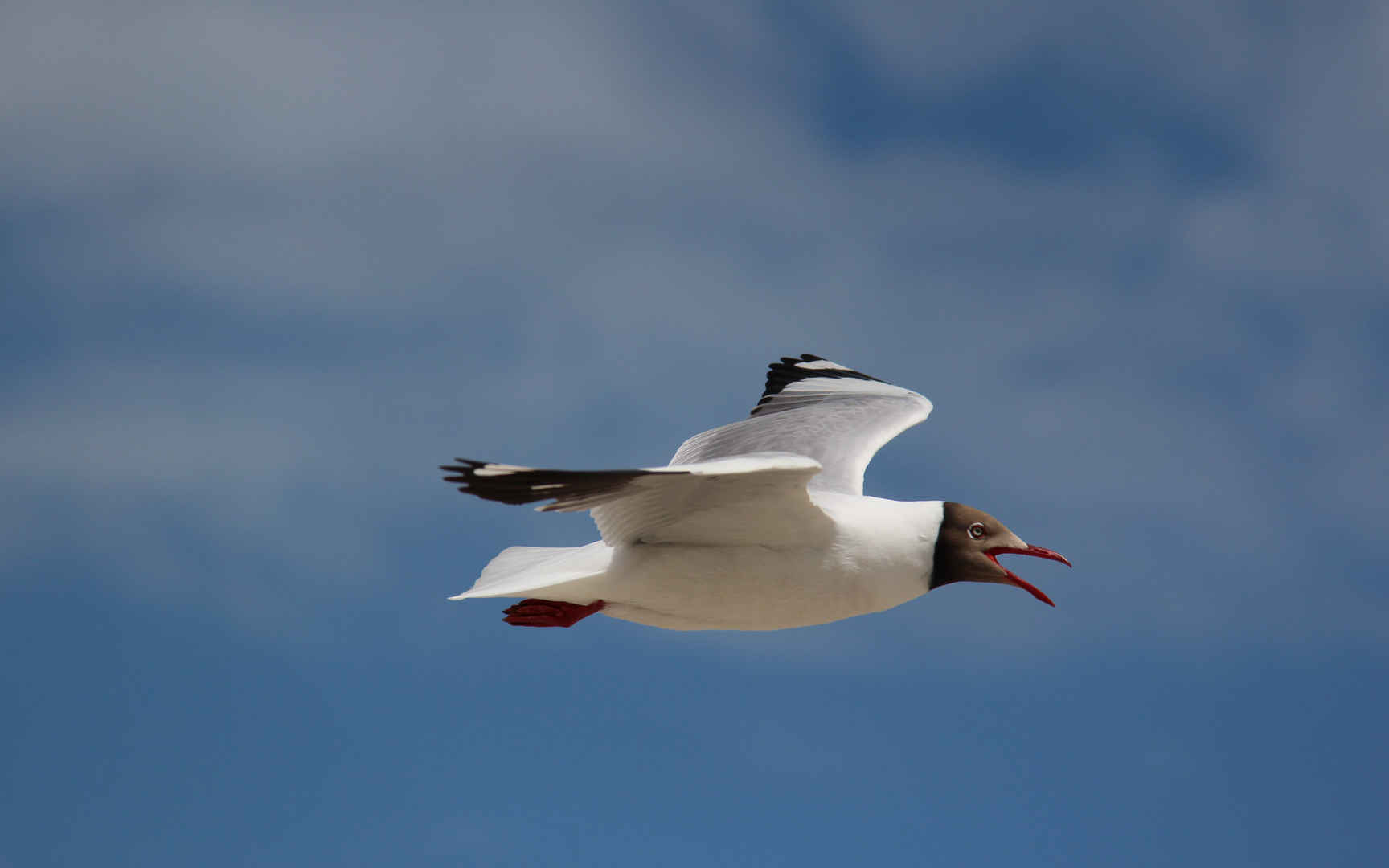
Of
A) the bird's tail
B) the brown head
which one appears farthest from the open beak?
the bird's tail

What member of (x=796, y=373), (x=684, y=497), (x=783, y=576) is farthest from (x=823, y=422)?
(x=684, y=497)

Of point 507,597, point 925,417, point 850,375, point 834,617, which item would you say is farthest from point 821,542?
point 850,375

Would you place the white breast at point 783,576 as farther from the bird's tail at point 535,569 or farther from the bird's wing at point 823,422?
the bird's wing at point 823,422

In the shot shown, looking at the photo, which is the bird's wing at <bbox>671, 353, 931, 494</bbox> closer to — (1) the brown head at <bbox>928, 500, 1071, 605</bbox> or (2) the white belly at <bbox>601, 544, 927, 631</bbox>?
(1) the brown head at <bbox>928, 500, 1071, 605</bbox>

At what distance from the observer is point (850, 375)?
10.8 metres

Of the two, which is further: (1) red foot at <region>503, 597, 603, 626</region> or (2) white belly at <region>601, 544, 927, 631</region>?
(1) red foot at <region>503, 597, 603, 626</region>

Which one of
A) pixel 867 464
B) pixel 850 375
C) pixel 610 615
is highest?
pixel 850 375

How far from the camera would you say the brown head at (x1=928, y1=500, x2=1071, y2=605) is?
7531 mm

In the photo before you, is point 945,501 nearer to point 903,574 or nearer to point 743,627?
point 903,574

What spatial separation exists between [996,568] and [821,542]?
3.53ft

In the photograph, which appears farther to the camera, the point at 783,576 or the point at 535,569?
the point at 535,569

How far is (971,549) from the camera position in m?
7.57

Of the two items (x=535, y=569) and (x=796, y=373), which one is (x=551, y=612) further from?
(x=796, y=373)

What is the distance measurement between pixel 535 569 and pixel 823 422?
272cm
